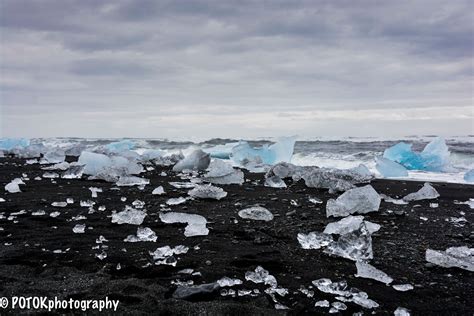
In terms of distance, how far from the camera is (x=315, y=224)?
287 centimetres

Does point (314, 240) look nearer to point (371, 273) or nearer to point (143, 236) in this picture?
point (371, 273)

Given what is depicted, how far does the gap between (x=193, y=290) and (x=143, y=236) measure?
942 millimetres

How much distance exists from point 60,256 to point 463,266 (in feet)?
7.13

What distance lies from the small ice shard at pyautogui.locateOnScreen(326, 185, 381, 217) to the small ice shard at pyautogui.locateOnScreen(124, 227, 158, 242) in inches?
58.8

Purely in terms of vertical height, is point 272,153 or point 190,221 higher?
point 272,153

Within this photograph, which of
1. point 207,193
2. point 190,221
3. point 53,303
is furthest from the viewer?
point 207,193

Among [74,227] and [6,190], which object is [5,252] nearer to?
[74,227]

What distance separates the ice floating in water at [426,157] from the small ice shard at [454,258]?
6951 millimetres

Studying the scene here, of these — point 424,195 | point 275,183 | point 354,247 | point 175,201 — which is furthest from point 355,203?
point 275,183

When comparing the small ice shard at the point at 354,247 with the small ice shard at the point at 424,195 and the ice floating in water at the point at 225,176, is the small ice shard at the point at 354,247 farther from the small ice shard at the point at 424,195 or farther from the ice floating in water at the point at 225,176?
the ice floating in water at the point at 225,176

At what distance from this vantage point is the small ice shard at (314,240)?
2295mm

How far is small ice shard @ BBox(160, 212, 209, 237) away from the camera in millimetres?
2527

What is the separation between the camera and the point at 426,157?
28.6ft

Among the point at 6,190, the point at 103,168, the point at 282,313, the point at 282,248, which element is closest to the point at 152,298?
the point at 282,313
